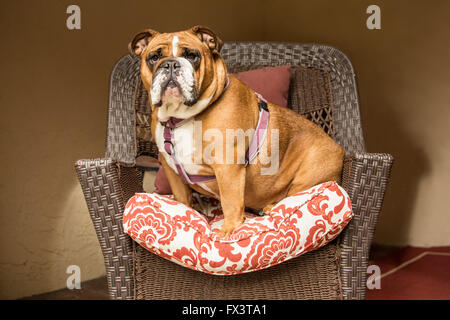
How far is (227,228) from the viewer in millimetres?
1538

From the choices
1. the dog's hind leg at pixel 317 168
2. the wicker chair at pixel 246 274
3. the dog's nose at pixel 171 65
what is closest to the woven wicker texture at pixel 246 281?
the wicker chair at pixel 246 274

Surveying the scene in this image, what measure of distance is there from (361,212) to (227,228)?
0.48 meters

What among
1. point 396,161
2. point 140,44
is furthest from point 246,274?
point 396,161

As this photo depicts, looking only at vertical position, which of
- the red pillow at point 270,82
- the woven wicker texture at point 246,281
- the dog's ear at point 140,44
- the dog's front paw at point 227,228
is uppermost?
the dog's ear at point 140,44

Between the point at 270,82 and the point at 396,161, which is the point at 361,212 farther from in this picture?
the point at 396,161

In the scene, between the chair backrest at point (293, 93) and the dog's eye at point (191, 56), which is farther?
the chair backrest at point (293, 93)

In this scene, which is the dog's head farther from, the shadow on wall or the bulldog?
the shadow on wall

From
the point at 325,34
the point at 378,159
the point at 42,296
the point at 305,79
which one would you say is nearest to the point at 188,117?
the point at 378,159

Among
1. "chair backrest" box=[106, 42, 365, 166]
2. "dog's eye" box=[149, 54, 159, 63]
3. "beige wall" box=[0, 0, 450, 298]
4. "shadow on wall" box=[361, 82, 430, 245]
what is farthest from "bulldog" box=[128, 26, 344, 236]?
"shadow on wall" box=[361, 82, 430, 245]

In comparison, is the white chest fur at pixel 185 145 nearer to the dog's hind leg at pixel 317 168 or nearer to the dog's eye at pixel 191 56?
the dog's eye at pixel 191 56

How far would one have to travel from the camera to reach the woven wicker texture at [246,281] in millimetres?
1567

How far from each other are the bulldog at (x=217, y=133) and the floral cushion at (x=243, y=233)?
0.33ft

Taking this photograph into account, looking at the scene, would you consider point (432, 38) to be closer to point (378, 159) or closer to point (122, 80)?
point (378, 159)
